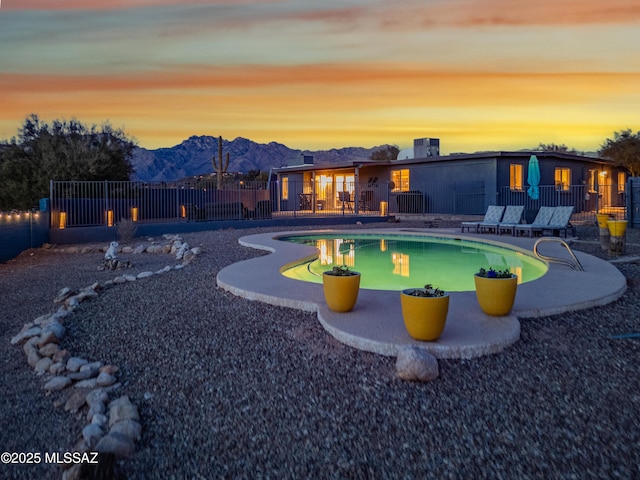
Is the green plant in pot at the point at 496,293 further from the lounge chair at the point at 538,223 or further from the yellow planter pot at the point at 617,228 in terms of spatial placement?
the lounge chair at the point at 538,223

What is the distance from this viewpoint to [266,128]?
51.6 m

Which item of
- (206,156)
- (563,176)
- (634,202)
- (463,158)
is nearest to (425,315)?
A: (634,202)

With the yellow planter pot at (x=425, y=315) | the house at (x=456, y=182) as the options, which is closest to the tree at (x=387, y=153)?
the house at (x=456, y=182)

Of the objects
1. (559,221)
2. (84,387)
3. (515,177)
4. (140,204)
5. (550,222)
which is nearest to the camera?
(84,387)

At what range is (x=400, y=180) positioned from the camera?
83.3ft

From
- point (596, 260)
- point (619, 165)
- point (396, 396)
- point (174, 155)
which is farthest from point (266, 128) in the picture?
point (174, 155)

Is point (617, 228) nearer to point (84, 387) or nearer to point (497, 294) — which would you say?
point (497, 294)

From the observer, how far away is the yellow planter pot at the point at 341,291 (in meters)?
4.72

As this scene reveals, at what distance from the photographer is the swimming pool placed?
7957 millimetres

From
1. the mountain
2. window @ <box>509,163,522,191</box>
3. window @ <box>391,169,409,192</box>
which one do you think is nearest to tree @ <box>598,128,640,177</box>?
window @ <box>509,163,522,191</box>

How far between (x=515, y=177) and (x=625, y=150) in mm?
10415

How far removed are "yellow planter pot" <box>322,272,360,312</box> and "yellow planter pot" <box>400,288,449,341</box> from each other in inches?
35.5

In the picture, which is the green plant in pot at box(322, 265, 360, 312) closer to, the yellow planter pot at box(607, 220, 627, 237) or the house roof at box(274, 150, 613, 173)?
the yellow planter pot at box(607, 220, 627, 237)

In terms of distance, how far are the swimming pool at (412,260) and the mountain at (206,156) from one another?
341ft
